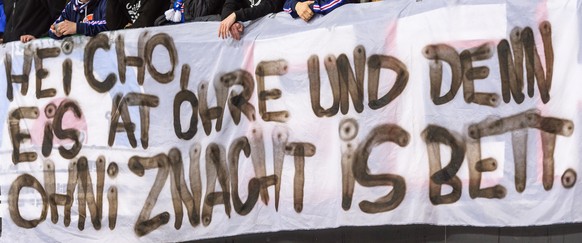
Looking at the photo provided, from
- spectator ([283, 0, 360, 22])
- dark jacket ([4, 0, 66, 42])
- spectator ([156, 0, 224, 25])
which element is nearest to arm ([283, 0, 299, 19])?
spectator ([283, 0, 360, 22])

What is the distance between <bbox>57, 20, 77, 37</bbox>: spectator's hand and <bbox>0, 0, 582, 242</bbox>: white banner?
0.11 metres

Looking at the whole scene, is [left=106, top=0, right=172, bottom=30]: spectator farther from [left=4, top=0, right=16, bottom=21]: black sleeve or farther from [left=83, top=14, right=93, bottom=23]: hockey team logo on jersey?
[left=4, top=0, right=16, bottom=21]: black sleeve

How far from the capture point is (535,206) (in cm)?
636

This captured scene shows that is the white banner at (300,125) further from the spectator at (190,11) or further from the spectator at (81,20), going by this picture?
the spectator at (190,11)

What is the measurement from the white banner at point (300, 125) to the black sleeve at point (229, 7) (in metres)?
0.21

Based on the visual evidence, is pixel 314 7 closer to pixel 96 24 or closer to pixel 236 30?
pixel 236 30

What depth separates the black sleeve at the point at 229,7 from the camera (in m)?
7.90

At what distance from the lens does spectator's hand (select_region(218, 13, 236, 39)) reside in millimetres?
7701

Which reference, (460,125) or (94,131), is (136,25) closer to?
(94,131)

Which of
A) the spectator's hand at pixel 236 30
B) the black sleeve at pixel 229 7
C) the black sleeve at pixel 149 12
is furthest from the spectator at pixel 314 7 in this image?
the black sleeve at pixel 149 12

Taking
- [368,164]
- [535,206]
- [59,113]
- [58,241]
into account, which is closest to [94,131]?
[59,113]

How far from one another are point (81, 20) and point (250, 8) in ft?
5.98

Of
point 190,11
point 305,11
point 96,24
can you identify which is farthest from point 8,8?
point 305,11

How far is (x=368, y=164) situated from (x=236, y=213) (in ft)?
3.81
